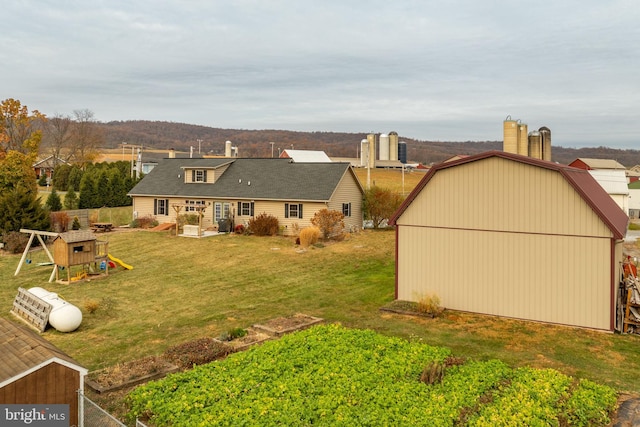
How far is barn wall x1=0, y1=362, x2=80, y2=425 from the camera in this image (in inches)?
324

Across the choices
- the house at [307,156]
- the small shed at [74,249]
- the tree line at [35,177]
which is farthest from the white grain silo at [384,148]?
the small shed at [74,249]

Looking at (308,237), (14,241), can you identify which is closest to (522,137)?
(308,237)

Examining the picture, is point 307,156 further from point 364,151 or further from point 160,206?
point 160,206

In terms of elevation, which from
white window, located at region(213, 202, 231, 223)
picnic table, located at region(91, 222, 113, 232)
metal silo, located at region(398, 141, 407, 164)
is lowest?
picnic table, located at region(91, 222, 113, 232)

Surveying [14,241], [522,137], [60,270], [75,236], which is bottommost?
[60,270]

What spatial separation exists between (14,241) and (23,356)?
25.2 metres

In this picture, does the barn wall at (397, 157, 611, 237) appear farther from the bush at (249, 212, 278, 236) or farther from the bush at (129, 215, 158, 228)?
the bush at (129, 215, 158, 228)

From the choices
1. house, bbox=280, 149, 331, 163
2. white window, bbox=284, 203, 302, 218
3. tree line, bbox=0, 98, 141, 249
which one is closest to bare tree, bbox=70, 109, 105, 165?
tree line, bbox=0, 98, 141, 249

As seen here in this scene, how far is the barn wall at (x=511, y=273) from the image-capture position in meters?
14.8

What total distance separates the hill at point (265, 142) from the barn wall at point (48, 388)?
12198cm

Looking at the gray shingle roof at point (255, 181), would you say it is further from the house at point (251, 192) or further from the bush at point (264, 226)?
the bush at point (264, 226)

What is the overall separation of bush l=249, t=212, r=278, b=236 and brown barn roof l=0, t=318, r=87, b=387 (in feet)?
78.7

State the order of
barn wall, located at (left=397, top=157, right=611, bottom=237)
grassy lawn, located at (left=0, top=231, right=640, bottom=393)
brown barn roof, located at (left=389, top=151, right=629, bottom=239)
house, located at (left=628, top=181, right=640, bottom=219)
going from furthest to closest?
house, located at (left=628, top=181, right=640, bottom=219), barn wall, located at (left=397, top=157, right=611, bottom=237), brown barn roof, located at (left=389, top=151, right=629, bottom=239), grassy lawn, located at (left=0, top=231, right=640, bottom=393)

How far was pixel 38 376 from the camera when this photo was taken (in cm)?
849
